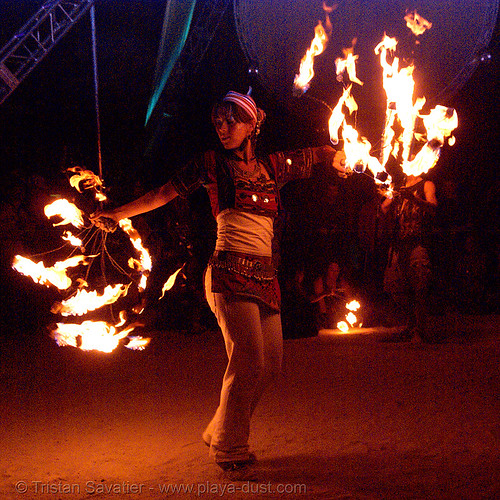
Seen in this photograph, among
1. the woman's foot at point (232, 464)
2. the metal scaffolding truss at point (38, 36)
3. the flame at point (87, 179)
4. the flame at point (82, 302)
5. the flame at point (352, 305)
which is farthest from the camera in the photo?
the metal scaffolding truss at point (38, 36)

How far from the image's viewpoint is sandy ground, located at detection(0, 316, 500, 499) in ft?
9.98

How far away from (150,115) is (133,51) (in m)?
1.54

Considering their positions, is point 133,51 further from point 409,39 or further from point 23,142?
point 409,39

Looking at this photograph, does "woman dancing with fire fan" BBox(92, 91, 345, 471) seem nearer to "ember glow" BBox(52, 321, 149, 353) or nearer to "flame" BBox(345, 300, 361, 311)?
"ember glow" BBox(52, 321, 149, 353)

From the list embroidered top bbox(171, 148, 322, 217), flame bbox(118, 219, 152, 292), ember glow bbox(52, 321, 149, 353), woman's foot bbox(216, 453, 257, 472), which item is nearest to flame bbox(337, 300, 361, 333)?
flame bbox(118, 219, 152, 292)

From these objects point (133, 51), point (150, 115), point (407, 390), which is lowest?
point (407, 390)

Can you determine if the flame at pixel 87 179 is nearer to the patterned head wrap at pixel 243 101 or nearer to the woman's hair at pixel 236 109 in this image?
the woman's hair at pixel 236 109

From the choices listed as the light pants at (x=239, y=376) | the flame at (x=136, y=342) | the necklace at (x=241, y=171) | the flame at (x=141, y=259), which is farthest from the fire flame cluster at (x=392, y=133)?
the flame at (x=136, y=342)

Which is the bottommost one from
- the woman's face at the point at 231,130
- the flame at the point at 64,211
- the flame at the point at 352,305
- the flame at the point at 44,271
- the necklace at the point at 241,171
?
the flame at the point at 44,271

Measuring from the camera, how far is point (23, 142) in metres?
11.0

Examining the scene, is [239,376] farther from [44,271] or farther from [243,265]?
[44,271]

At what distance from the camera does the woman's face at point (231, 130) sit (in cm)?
346

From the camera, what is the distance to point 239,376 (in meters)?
3.25

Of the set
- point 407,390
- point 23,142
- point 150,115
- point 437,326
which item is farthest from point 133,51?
point 407,390
